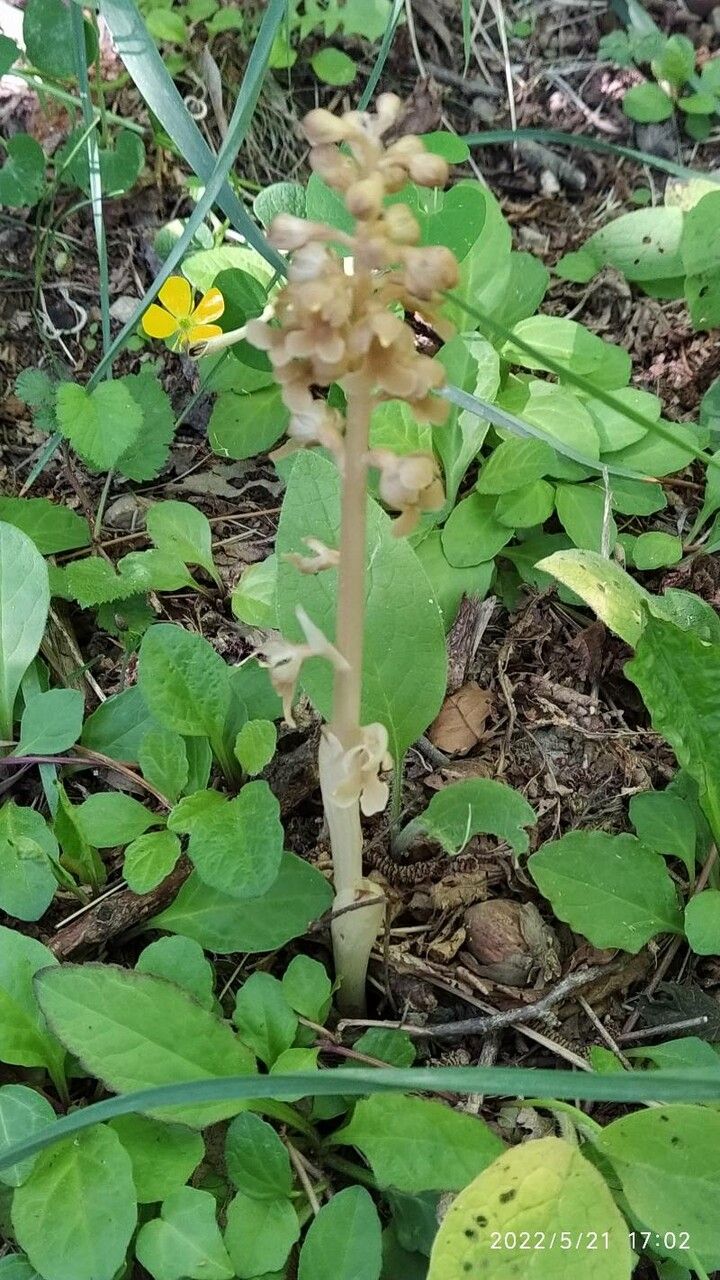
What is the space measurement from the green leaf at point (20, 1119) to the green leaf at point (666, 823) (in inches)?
39.1

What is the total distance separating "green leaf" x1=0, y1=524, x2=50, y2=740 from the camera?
177 centimetres

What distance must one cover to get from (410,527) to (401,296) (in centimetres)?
24

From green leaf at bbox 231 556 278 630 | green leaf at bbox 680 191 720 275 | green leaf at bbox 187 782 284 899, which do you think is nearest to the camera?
green leaf at bbox 187 782 284 899

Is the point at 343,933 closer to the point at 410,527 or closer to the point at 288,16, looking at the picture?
the point at 410,527

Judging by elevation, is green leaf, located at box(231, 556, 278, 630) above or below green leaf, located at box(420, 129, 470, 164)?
below

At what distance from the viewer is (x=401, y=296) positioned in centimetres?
105

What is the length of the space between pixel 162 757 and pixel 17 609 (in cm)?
42

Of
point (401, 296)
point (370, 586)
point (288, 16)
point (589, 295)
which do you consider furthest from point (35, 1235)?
point (288, 16)

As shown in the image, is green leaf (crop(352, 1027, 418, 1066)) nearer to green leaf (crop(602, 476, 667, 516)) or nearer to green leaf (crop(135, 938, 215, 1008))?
green leaf (crop(135, 938, 215, 1008))

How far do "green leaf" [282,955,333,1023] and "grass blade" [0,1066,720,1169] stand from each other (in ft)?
1.31

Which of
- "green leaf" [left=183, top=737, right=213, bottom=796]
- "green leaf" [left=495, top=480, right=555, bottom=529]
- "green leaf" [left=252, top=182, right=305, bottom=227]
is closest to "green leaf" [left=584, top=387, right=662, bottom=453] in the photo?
"green leaf" [left=495, top=480, right=555, bottom=529]

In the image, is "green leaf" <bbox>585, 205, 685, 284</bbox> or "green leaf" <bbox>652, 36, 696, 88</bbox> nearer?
"green leaf" <bbox>585, 205, 685, 284</bbox>

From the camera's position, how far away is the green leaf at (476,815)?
58.5 inches

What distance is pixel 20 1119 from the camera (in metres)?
1.33
